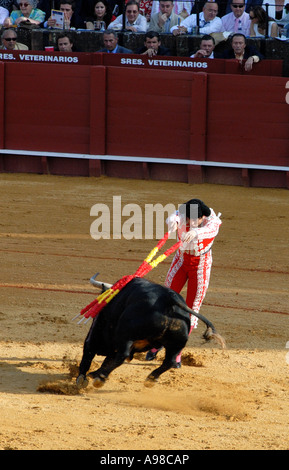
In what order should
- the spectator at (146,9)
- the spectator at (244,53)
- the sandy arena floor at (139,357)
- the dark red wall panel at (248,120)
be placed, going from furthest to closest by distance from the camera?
the spectator at (146,9)
the dark red wall panel at (248,120)
the spectator at (244,53)
the sandy arena floor at (139,357)

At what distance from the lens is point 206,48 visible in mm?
9945

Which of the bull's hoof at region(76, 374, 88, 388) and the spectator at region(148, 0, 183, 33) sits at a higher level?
the spectator at region(148, 0, 183, 33)

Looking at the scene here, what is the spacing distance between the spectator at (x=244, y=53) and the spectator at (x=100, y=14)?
5.65 feet

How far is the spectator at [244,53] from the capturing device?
31.7 feet

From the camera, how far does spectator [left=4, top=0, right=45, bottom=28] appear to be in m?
10.7

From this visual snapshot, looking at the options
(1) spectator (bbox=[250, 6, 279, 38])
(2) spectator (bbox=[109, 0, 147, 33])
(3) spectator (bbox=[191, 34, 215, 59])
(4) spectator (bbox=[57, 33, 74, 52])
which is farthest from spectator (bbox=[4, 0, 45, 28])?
(1) spectator (bbox=[250, 6, 279, 38])

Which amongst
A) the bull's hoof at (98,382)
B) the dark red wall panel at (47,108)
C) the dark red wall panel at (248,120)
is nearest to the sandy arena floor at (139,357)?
the bull's hoof at (98,382)

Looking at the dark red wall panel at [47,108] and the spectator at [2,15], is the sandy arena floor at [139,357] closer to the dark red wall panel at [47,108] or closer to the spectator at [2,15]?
the dark red wall panel at [47,108]

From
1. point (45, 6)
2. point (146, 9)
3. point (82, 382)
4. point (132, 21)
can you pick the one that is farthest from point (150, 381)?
point (45, 6)

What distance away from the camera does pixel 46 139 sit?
34.7 feet

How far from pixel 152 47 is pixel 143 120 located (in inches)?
35.9

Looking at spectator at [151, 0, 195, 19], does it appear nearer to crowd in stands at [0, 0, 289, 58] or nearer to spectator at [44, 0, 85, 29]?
crowd in stands at [0, 0, 289, 58]

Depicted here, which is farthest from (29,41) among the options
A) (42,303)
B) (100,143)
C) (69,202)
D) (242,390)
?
(242,390)

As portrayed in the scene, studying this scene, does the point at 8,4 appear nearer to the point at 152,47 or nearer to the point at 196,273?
the point at 152,47
